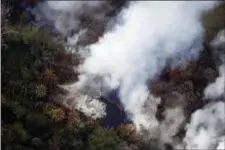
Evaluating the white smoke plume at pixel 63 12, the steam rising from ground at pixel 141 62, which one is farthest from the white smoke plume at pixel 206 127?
the white smoke plume at pixel 63 12

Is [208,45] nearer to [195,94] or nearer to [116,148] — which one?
[195,94]

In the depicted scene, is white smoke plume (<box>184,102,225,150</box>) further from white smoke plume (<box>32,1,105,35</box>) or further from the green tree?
white smoke plume (<box>32,1,105,35</box>)

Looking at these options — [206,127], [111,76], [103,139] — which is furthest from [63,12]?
[206,127]

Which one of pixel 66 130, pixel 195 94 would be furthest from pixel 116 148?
pixel 195 94

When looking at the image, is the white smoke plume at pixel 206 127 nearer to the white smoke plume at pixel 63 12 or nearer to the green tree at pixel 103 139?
the green tree at pixel 103 139

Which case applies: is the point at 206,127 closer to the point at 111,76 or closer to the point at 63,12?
the point at 111,76

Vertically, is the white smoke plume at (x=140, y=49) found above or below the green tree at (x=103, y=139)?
above
